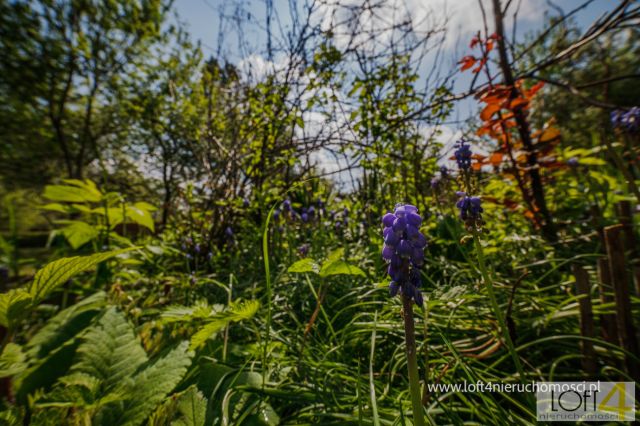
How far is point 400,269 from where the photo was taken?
0.62 metres

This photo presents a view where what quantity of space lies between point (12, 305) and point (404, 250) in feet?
2.64

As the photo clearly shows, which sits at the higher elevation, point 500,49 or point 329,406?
point 500,49

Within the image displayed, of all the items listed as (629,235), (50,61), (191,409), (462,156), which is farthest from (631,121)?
(50,61)

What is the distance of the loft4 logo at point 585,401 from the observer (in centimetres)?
76

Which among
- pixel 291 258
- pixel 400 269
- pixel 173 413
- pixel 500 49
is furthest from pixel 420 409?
pixel 500 49

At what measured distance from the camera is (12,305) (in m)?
0.60

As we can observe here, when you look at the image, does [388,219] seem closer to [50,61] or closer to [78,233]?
[78,233]

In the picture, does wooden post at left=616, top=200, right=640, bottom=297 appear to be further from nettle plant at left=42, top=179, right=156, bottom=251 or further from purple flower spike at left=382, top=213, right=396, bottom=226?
nettle plant at left=42, top=179, right=156, bottom=251

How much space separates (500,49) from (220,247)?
2719mm

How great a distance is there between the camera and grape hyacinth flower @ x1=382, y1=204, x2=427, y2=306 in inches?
24.3

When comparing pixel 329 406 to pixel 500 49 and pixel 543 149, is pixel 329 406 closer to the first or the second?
Result: pixel 543 149

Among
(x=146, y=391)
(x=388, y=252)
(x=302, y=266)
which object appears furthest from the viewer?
(x=302, y=266)

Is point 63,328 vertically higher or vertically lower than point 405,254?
lower

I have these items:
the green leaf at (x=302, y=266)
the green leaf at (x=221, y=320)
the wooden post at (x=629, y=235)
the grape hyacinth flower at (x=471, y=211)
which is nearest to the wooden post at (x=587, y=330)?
the wooden post at (x=629, y=235)
